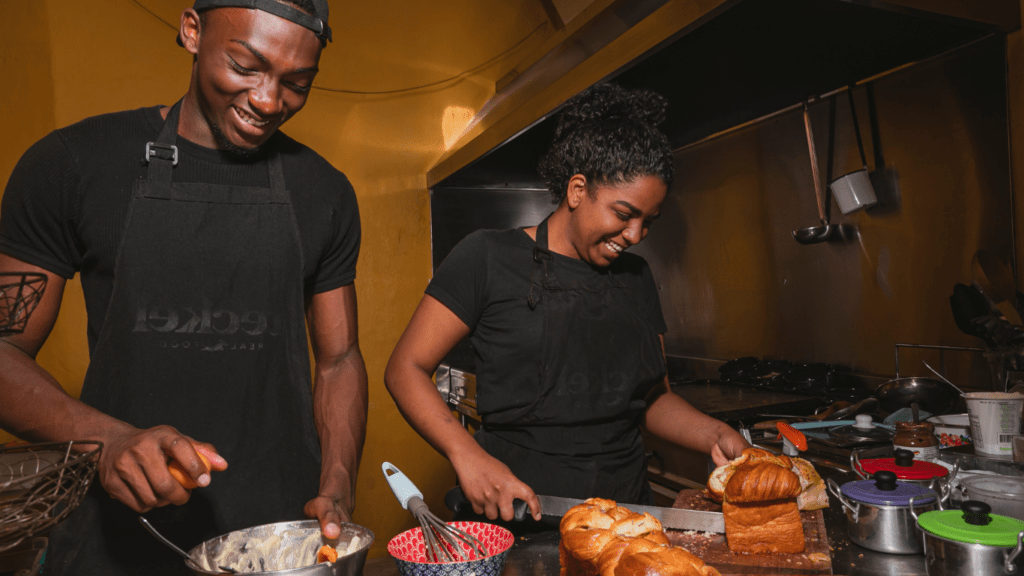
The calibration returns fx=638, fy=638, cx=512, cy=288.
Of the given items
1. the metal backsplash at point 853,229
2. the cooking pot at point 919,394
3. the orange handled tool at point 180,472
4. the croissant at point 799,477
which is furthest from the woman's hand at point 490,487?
the metal backsplash at point 853,229

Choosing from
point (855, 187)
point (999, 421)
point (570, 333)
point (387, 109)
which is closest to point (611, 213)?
point (570, 333)

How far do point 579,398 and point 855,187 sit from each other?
1.47 meters

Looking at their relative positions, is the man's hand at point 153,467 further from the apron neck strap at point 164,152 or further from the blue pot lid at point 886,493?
the blue pot lid at point 886,493

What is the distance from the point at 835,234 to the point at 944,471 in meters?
1.52

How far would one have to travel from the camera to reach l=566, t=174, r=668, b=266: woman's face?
1.49 meters

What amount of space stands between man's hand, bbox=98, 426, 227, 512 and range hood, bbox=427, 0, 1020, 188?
140 centimetres

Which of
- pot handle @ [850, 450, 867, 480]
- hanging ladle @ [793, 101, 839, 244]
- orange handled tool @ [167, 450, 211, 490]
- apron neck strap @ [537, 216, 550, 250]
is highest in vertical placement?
hanging ladle @ [793, 101, 839, 244]

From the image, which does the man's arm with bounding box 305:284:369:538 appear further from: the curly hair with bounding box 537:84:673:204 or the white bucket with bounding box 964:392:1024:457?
the white bucket with bounding box 964:392:1024:457

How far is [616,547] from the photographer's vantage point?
32.6 inches

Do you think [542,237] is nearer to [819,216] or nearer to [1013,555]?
[1013,555]

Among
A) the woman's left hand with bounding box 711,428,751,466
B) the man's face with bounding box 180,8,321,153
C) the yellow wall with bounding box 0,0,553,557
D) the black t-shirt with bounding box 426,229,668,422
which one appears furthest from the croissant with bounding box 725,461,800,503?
the yellow wall with bounding box 0,0,553,557

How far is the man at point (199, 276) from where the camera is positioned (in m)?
1.06

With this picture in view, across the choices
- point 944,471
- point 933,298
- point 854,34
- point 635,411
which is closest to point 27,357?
point 635,411

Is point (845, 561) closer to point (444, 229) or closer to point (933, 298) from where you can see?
point (933, 298)
